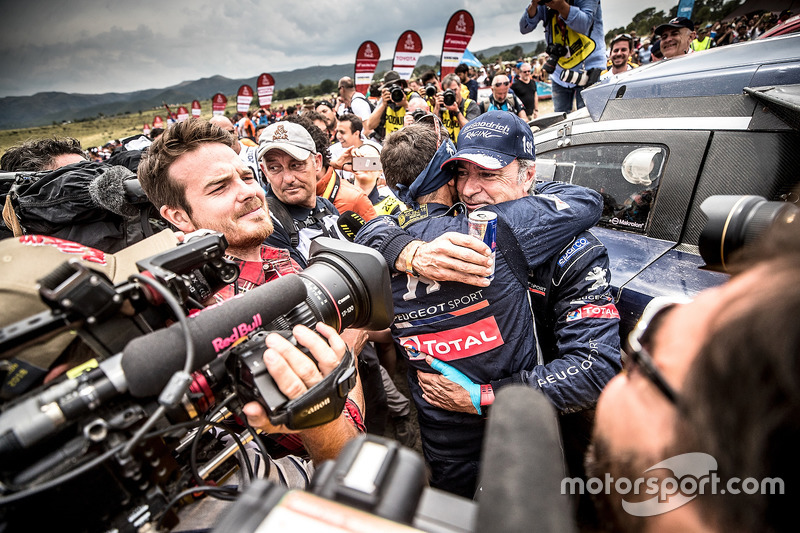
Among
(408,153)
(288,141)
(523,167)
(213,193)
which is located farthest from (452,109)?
(213,193)

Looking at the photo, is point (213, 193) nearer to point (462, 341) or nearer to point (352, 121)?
point (462, 341)

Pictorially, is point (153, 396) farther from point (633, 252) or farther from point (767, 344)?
point (633, 252)

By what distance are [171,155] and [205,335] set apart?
1.53 m

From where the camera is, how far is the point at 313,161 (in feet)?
10.1

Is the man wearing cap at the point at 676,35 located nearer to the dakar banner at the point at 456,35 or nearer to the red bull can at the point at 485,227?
the dakar banner at the point at 456,35

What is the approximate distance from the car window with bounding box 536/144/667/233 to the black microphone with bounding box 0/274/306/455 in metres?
2.49

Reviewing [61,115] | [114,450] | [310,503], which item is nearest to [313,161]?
[114,450]

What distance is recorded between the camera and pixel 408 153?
2418mm

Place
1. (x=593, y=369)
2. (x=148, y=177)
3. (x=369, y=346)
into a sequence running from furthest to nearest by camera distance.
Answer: (x=369, y=346) < (x=148, y=177) < (x=593, y=369)

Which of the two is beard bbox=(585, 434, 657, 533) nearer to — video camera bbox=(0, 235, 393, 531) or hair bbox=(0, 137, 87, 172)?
video camera bbox=(0, 235, 393, 531)

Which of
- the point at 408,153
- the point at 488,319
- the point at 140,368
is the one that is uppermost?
the point at 408,153

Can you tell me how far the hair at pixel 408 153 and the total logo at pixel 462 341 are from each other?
46.2 inches

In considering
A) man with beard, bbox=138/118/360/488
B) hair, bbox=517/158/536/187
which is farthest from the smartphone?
hair, bbox=517/158/536/187

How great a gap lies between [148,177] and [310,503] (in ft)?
7.12
